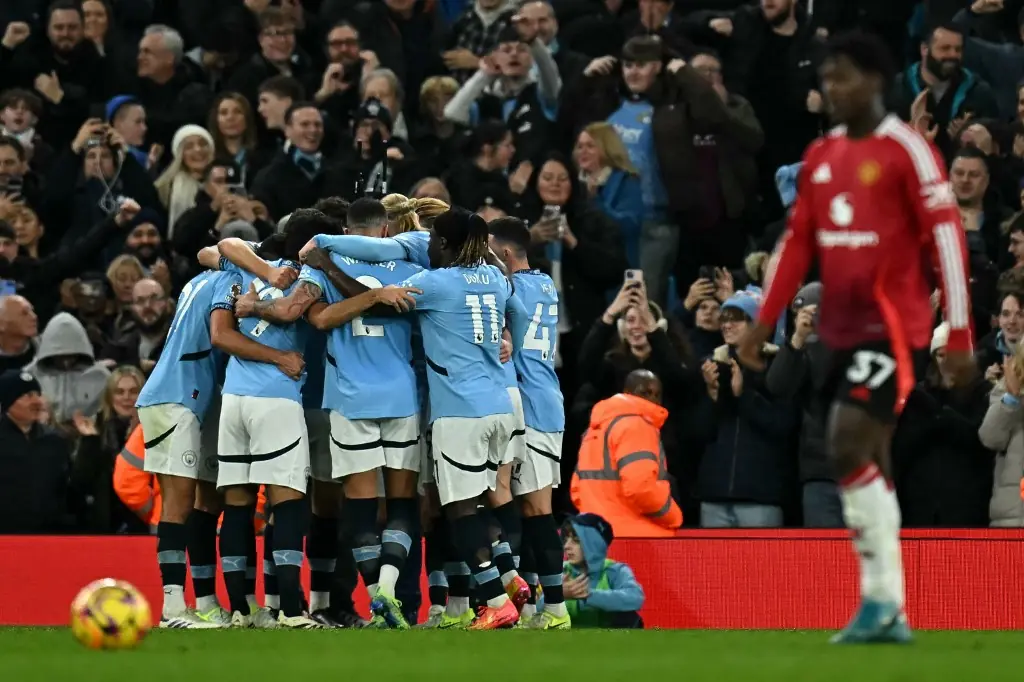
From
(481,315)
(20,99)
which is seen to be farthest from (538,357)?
(20,99)

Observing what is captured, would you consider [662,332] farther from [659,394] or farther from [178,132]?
[178,132]

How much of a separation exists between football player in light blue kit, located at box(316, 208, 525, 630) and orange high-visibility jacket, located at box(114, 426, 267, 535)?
269 centimetres

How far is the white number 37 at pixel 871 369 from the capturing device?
26.4 ft

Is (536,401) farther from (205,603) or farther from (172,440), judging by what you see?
(205,603)

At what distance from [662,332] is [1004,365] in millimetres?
2551

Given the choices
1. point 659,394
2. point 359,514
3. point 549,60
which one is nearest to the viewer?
point 359,514

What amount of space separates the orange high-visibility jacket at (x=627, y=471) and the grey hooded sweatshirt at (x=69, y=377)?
4.15 m

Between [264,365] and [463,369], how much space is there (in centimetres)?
114

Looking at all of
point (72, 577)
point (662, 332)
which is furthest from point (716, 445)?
point (72, 577)

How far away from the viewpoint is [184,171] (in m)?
16.7

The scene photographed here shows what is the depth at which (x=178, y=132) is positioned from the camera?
54.4 feet

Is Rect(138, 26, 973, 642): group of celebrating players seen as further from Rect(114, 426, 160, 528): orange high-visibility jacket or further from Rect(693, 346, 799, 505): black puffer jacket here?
Rect(693, 346, 799, 505): black puffer jacket

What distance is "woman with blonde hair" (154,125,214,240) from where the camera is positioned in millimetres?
16422

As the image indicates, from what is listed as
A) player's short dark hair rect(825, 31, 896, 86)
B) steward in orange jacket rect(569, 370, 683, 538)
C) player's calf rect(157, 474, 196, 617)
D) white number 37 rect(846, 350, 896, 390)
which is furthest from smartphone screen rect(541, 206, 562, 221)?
white number 37 rect(846, 350, 896, 390)
